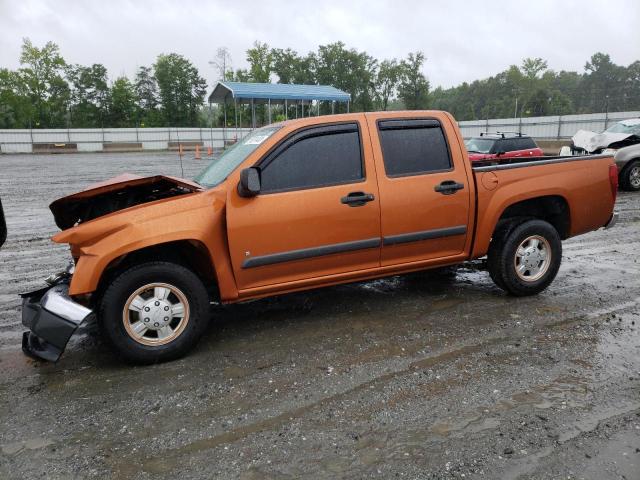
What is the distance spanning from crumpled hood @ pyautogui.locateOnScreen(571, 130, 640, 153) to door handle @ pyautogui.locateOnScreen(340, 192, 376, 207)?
12.0 meters

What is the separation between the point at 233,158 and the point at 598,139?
13080 mm

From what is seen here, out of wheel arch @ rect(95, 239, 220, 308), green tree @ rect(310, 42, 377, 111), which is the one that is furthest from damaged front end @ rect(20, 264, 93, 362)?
green tree @ rect(310, 42, 377, 111)

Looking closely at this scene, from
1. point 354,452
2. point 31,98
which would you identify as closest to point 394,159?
point 354,452

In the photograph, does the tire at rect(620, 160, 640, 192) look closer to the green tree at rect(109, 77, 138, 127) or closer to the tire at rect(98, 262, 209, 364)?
the tire at rect(98, 262, 209, 364)

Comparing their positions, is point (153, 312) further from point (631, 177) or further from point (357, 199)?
point (631, 177)

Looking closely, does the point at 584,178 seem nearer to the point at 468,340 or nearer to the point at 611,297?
the point at 611,297

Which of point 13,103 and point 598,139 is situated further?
point 13,103

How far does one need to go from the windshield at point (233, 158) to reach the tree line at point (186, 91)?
1888 inches

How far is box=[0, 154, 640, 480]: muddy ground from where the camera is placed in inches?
106

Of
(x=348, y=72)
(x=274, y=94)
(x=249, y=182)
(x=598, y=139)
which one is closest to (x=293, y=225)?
(x=249, y=182)

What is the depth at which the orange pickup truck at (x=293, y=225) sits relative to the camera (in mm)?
3744

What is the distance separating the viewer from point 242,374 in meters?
3.71

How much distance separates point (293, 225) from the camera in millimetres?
4109

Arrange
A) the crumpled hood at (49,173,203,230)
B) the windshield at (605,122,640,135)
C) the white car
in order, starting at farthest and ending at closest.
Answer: the windshield at (605,122,640,135) → the white car → the crumpled hood at (49,173,203,230)
